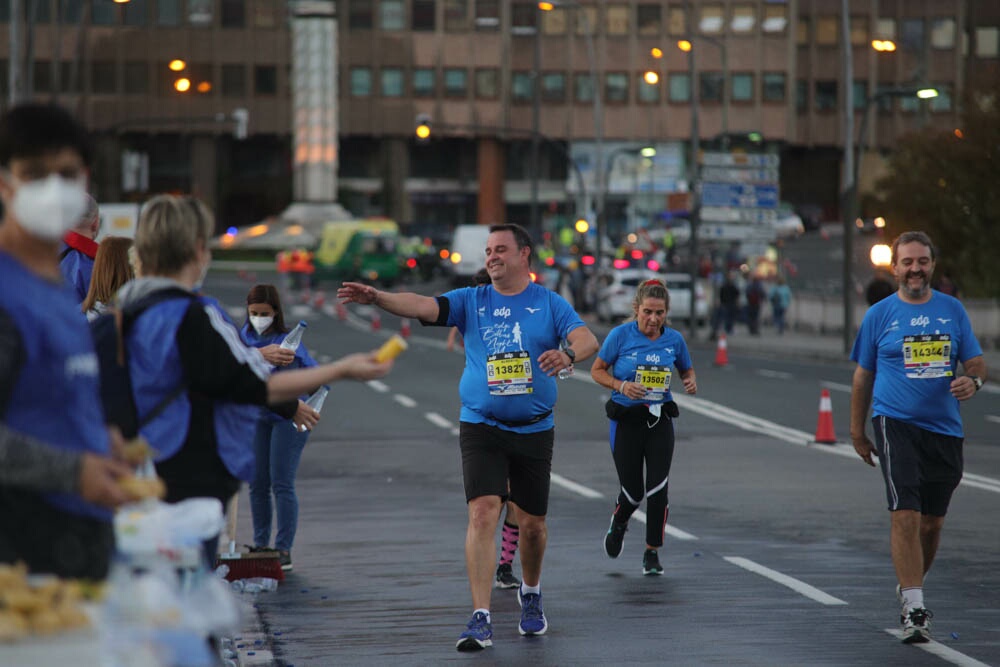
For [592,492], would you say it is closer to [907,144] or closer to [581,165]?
[907,144]

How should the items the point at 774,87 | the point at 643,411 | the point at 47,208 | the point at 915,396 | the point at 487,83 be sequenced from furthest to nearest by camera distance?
the point at 774,87 < the point at 487,83 < the point at 643,411 < the point at 915,396 < the point at 47,208

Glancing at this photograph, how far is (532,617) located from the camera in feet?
31.7

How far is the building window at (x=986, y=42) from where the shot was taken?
12138 centimetres

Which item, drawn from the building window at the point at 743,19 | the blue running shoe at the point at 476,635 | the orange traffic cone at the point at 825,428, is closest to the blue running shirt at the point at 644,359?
the blue running shoe at the point at 476,635

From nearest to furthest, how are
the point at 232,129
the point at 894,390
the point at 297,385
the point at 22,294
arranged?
1. the point at 22,294
2. the point at 297,385
3. the point at 894,390
4. the point at 232,129

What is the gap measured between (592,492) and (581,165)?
99661 mm

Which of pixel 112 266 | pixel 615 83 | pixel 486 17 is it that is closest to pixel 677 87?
pixel 615 83

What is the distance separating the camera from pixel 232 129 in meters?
114

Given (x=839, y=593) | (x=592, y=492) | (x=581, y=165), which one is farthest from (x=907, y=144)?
(x=581, y=165)

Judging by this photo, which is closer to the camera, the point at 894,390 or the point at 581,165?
the point at 894,390

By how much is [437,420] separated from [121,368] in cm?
1926

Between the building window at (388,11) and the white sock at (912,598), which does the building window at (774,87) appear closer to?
the building window at (388,11)

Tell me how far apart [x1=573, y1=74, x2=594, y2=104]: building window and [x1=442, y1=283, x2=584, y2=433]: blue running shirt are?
107333 millimetres

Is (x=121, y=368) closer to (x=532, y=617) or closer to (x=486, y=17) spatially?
(x=532, y=617)
